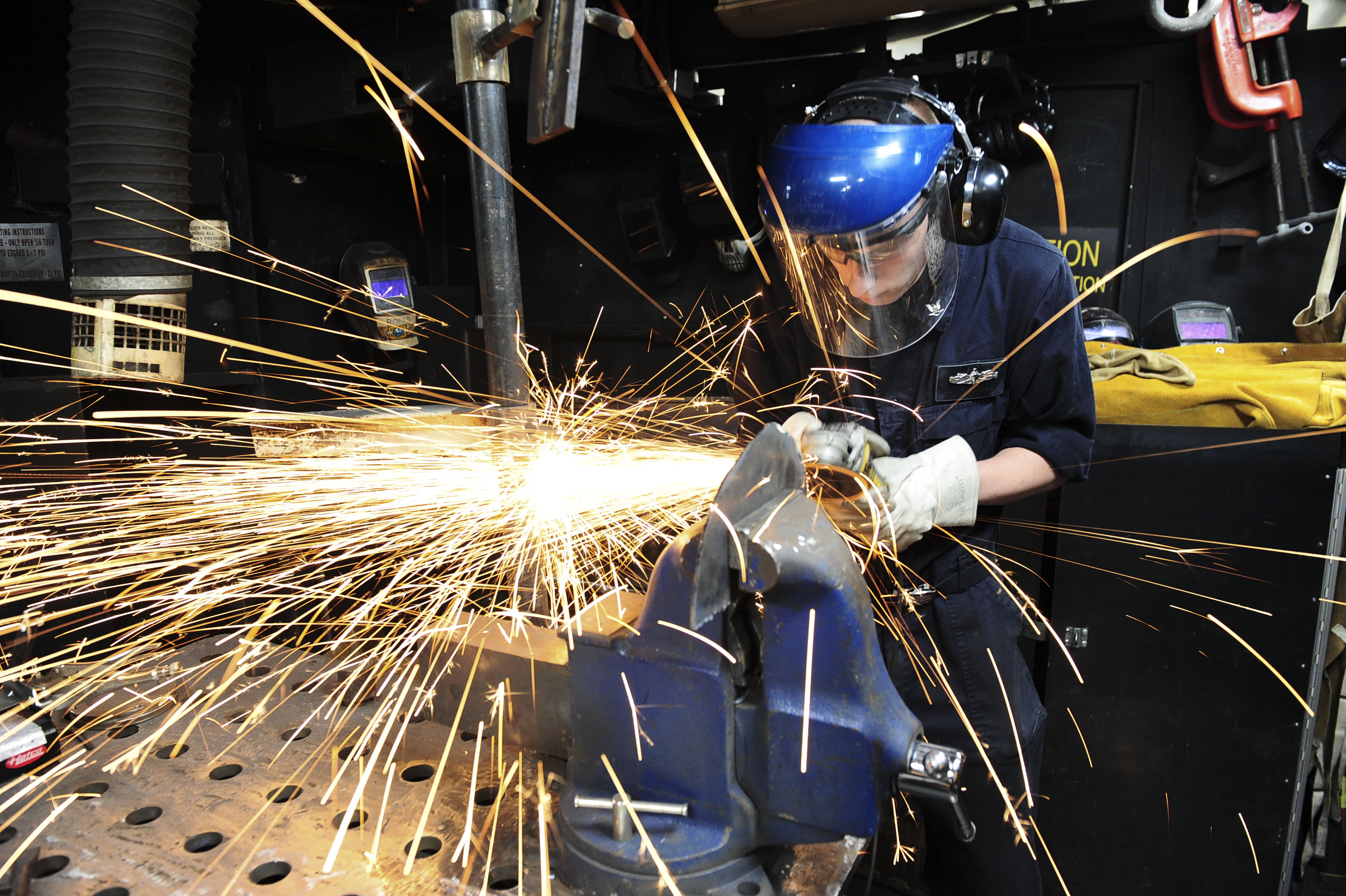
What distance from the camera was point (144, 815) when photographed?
120 centimetres

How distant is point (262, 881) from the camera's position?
3.51 feet

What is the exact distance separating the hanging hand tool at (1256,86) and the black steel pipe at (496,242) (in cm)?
281

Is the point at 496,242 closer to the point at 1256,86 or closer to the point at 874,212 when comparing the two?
the point at 874,212

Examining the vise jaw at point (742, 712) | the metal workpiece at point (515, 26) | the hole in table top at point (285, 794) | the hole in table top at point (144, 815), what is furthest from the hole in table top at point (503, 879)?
the metal workpiece at point (515, 26)

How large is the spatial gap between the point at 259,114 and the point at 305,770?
8.43 feet

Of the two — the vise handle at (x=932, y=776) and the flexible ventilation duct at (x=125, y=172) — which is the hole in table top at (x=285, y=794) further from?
the flexible ventilation duct at (x=125, y=172)

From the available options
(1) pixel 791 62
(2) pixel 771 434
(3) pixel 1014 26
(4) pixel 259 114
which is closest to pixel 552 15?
(2) pixel 771 434

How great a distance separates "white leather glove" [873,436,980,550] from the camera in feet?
5.73

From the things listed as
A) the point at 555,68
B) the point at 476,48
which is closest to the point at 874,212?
the point at 555,68

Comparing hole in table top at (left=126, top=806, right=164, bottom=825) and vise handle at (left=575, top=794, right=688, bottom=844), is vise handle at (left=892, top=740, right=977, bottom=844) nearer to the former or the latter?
vise handle at (left=575, top=794, right=688, bottom=844)

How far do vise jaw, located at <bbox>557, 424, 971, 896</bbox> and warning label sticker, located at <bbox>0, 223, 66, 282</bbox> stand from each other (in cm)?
250

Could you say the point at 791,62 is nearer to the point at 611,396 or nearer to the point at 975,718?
the point at 611,396

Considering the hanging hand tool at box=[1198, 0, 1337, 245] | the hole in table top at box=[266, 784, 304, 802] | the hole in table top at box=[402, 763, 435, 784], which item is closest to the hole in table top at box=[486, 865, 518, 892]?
the hole in table top at box=[402, 763, 435, 784]

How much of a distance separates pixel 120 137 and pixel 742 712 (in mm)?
2007
